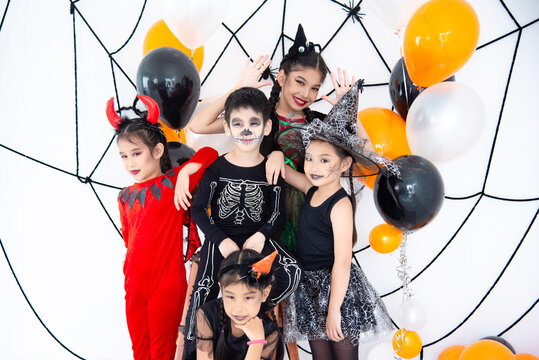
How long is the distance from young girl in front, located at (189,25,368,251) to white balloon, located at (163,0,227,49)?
0.26m

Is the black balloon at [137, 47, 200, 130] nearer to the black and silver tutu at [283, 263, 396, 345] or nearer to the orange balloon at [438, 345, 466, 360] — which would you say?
the black and silver tutu at [283, 263, 396, 345]

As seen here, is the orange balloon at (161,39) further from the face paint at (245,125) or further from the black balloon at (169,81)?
the face paint at (245,125)

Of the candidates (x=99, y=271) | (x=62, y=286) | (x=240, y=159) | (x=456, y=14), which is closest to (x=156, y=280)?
(x=240, y=159)

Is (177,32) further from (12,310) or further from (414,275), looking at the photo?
(12,310)

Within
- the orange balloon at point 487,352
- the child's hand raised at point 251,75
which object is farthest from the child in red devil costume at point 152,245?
the orange balloon at point 487,352

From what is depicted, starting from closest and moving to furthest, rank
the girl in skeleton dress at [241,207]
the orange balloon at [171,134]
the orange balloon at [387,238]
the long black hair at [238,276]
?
the long black hair at [238,276] → the girl in skeleton dress at [241,207] → the orange balloon at [387,238] → the orange balloon at [171,134]

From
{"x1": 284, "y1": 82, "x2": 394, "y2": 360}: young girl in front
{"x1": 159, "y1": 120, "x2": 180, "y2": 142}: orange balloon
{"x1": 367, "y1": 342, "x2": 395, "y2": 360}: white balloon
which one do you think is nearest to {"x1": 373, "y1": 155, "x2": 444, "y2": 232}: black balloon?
{"x1": 284, "y1": 82, "x2": 394, "y2": 360}: young girl in front

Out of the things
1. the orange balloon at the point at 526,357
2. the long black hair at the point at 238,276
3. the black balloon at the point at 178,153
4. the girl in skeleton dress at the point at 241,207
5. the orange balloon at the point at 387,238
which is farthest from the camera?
the orange balloon at the point at 526,357

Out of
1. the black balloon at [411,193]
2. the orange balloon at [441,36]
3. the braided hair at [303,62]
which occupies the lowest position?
the black balloon at [411,193]

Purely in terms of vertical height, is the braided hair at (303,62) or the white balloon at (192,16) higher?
the white balloon at (192,16)

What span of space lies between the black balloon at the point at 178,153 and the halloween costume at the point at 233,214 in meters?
0.34

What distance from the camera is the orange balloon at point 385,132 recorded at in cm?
184

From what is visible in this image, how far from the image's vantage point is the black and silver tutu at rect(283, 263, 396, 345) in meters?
1.64

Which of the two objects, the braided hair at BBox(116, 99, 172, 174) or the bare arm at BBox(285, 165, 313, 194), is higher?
the braided hair at BBox(116, 99, 172, 174)
